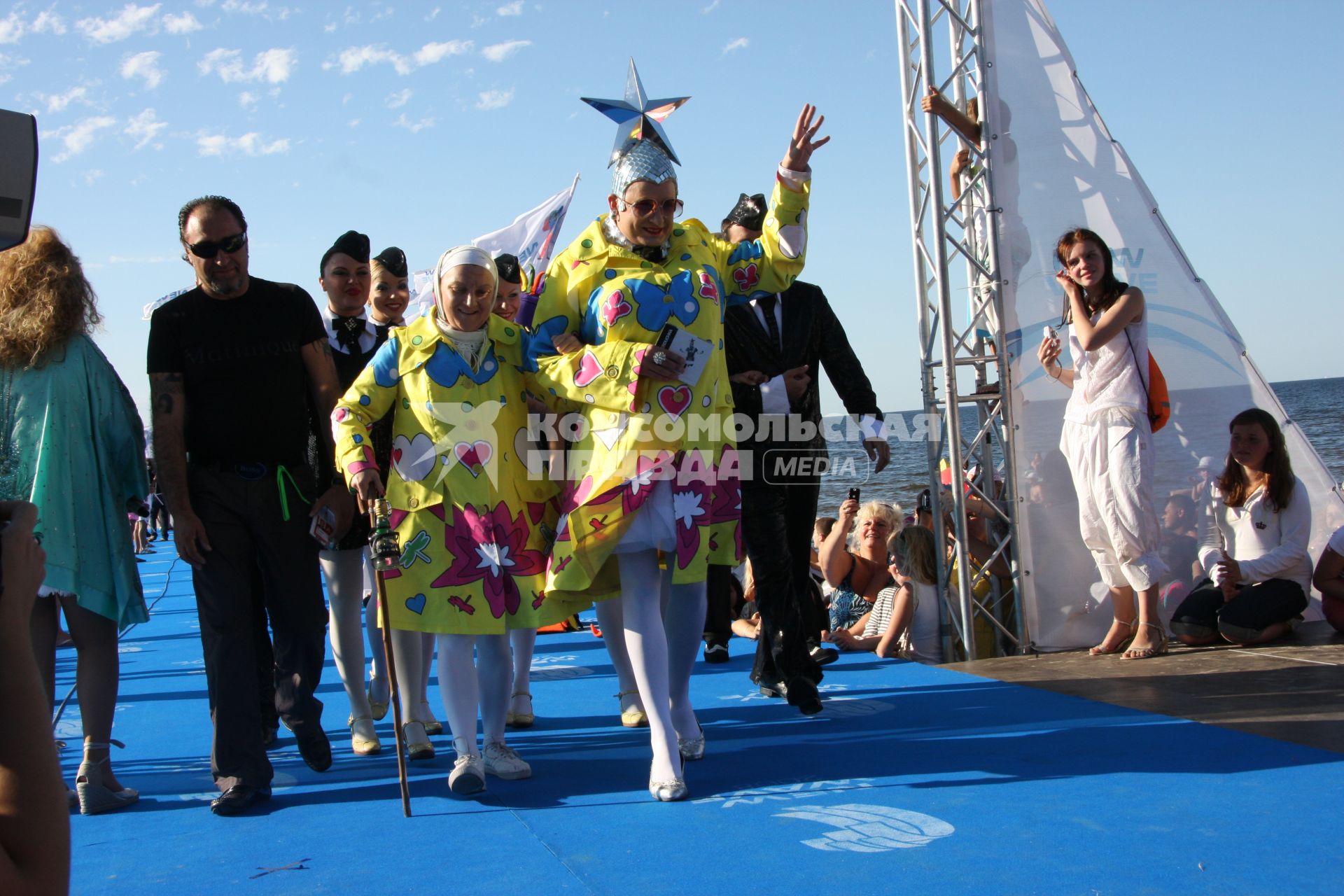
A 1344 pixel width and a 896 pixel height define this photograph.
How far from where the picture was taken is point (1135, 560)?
16.7ft

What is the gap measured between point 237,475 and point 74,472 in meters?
0.49

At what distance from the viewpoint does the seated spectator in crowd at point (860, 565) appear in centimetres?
636

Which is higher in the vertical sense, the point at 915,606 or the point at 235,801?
the point at 915,606

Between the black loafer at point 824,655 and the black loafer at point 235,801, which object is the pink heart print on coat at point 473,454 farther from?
the black loafer at point 824,655

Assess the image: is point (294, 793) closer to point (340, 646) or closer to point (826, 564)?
point (340, 646)

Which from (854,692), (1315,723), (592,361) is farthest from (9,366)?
(1315,723)

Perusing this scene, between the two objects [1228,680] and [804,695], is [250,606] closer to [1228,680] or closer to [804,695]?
[804,695]

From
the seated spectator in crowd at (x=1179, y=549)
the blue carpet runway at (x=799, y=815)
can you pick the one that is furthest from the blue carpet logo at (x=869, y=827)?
the seated spectator in crowd at (x=1179, y=549)

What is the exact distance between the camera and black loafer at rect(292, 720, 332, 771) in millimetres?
3648

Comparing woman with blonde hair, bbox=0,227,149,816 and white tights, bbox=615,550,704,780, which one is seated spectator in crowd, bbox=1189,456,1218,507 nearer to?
white tights, bbox=615,550,704,780

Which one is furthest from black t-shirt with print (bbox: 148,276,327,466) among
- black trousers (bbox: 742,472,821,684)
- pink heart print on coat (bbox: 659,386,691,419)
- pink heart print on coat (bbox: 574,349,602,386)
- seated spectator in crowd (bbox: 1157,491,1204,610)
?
seated spectator in crowd (bbox: 1157,491,1204,610)

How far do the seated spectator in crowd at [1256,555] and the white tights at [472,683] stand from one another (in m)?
3.31

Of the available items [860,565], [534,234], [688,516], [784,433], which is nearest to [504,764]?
[688,516]

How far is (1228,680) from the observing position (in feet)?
14.4
